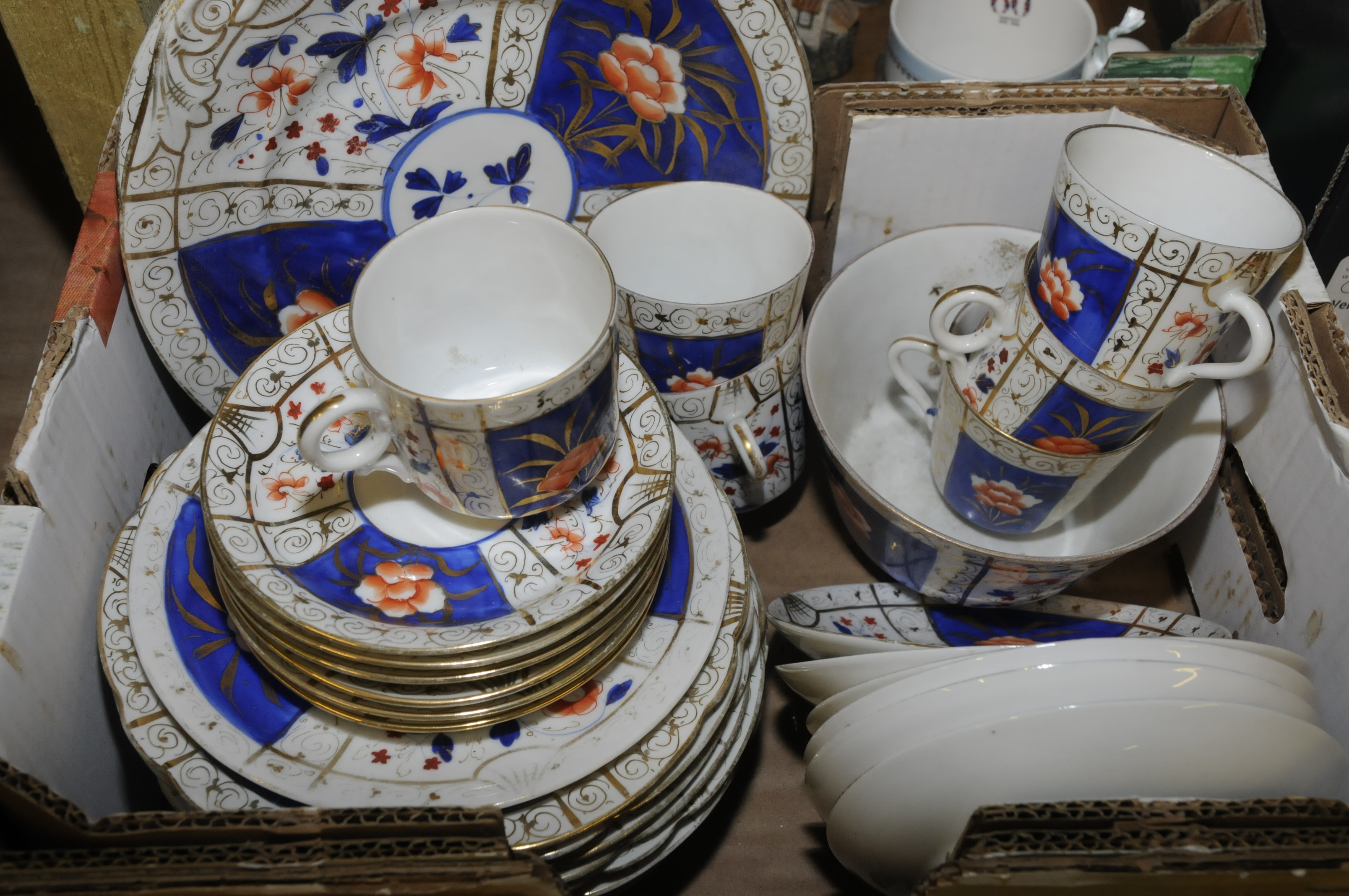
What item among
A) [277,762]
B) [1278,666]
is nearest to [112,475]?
[277,762]

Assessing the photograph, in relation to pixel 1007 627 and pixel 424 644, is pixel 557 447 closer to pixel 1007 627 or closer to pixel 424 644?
pixel 424 644

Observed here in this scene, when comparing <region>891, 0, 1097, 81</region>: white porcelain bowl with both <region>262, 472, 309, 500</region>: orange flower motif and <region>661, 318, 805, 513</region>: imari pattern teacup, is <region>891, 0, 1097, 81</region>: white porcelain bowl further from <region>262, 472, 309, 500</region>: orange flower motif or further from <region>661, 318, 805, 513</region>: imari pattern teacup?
<region>262, 472, 309, 500</region>: orange flower motif

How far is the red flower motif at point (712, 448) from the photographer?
26.7 inches

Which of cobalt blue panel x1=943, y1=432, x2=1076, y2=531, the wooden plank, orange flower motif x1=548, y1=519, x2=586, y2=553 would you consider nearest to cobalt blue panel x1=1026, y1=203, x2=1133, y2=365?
cobalt blue panel x1=943, y1=432, x2=1076, y2=531

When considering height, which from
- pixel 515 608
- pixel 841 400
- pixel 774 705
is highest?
pixel 515 608

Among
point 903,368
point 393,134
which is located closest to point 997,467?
point 903,368

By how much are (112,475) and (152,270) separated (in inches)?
5.1

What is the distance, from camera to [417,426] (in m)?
0.44

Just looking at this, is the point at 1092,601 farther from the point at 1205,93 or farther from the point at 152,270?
the point at 152,270

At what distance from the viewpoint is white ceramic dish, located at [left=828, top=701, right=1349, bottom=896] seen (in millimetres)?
429

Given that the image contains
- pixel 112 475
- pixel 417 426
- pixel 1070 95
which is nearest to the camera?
pixel 417 426

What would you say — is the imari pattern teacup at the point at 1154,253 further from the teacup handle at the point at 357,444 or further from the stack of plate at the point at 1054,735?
the teacup handle at the point at 357,444

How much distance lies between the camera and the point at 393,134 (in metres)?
0.65

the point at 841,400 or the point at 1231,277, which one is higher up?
the point at 1231,277
